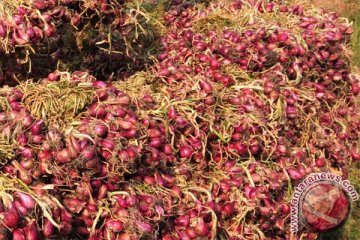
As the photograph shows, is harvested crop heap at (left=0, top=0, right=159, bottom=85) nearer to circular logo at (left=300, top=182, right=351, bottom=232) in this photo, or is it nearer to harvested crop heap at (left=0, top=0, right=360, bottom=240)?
harvested crop heap at (left=0, top=0, right=360, bottom=240)

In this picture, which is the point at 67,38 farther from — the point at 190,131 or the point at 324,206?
the point at 324,206

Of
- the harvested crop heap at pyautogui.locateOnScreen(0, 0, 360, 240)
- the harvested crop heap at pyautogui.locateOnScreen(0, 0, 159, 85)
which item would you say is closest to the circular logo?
the harvested crop heap at pyautogui.locateOnScreen(0, 0, 360, 240)

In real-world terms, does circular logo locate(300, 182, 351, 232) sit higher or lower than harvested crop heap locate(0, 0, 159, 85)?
lower

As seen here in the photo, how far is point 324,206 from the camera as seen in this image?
2.85 meters

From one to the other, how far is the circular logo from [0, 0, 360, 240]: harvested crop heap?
61 mm

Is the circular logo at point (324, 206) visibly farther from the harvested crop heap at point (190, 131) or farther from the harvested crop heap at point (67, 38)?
the harvested crop heap at point (67, 38)

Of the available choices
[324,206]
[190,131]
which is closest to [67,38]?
[190,131]

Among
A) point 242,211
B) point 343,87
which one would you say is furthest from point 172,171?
point 343,87

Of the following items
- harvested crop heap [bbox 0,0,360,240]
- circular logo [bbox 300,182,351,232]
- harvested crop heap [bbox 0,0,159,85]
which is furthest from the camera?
circular logo [bbox 300,182,351,232]

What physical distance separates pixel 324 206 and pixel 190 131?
1004 millimetres

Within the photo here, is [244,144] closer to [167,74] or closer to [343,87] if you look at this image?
[167,74]

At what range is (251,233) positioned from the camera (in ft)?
8.05

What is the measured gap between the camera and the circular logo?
2.77 meters

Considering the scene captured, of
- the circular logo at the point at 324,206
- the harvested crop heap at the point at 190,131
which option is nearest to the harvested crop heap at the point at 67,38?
the harvested crop heap at the point at 190,131
